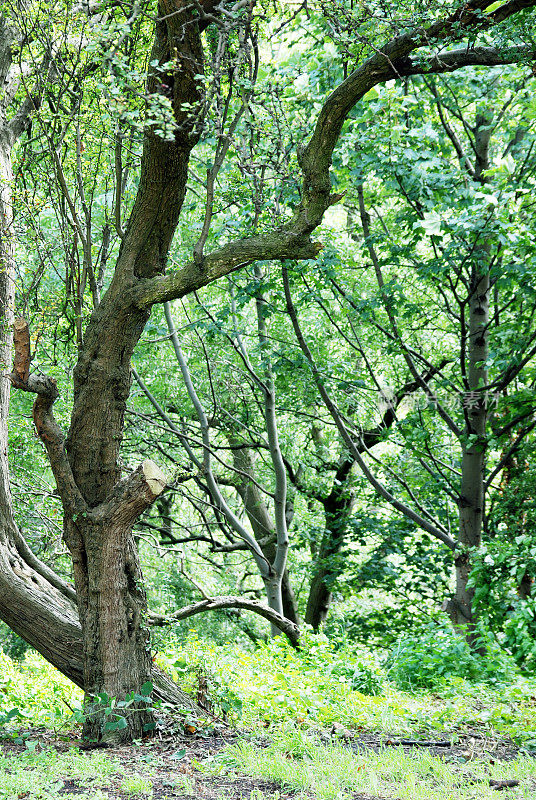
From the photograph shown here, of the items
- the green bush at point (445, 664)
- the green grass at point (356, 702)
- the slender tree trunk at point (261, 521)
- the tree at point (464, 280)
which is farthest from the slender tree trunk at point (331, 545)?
the green grass at point (356, 702)

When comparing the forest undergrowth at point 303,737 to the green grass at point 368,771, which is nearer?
the green grass at point 368,771

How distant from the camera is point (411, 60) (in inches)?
171

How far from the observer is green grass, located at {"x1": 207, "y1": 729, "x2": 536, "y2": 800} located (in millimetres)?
3359

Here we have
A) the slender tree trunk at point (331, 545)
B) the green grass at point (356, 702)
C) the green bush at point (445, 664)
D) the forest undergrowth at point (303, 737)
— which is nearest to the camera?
the forest undergrowth at point (303, 737)

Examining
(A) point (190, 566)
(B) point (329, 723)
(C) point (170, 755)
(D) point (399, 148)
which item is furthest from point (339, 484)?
(C) point (170, 755)

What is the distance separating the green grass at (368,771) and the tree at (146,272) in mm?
963

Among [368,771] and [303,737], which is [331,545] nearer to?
[303,737]

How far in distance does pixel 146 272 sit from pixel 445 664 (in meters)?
4.65

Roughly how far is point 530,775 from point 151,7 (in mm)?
5419

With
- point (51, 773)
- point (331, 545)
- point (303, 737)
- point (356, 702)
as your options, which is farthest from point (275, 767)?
point (331, 545)

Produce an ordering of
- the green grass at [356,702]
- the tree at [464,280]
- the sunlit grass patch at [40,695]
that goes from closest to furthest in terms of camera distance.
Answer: the green grass at [356,702], the sunlit grass patch at [40,695], the tree at [464,280]

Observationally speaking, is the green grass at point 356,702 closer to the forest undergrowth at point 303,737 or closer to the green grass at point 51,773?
the forest undergrowth at point 303,737

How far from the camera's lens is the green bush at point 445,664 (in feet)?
20.3

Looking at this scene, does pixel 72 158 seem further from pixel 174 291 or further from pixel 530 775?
pixel 530 775
